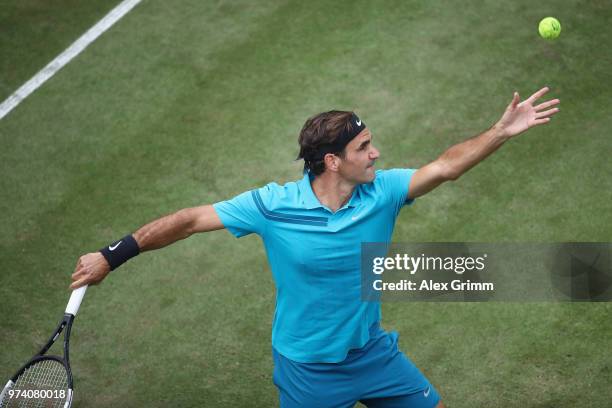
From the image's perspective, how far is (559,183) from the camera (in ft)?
29.7

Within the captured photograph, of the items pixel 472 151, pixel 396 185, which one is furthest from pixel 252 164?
pixel 472 151

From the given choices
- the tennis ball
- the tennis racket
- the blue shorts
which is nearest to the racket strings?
the tennis racket

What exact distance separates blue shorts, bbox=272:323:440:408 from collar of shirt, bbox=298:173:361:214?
2.95ft

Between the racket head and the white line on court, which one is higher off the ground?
the white line on court

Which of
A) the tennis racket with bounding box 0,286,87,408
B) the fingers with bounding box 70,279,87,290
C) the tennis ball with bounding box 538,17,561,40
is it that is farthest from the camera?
the tennis ball with bounding box 538,17,561,40

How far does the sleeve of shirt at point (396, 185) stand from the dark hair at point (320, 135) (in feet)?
1.12

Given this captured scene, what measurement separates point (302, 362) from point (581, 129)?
15.8 ft

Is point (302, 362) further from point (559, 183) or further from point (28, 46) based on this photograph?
point (28, 46)

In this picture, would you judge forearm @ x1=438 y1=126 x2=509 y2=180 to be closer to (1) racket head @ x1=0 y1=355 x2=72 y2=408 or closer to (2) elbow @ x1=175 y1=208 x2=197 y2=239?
(2) elbow @ x1=175 y1=208 x2=197 y2=239

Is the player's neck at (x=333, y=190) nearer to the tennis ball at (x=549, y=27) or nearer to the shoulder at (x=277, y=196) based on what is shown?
the shoulder at (x=277, y=196)

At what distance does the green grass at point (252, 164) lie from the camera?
7.86 m

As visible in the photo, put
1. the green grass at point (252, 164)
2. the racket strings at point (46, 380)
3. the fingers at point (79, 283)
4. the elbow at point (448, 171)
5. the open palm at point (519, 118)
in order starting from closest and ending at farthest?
the open palm at point (519, 118), the elbow at point (448, 171), the fingers at point (79, 283), the racket strings at point (46, 380), the green grass at point (252, 164)

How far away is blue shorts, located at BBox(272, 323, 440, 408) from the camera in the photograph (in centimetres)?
608

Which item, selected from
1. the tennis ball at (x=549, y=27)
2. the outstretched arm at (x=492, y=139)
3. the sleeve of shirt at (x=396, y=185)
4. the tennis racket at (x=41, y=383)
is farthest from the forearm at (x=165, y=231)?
the tennis ball at (x=549, y=27)
